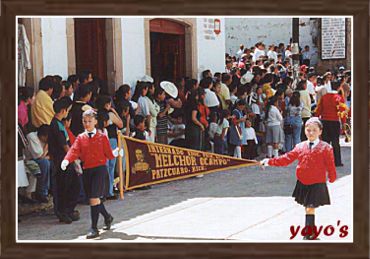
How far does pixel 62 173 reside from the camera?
8.08 meters

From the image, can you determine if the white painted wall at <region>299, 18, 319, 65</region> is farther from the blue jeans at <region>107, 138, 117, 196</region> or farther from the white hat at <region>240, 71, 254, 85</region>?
the blue jeans at <region>107, 138, 117, 196</region>

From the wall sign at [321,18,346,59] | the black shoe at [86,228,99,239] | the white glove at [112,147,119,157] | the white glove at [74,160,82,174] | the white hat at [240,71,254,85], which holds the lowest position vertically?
the black shoe at [86,228,99,239]

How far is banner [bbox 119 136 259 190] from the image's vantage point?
8188 mm

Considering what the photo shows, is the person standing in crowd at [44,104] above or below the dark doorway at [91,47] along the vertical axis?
below

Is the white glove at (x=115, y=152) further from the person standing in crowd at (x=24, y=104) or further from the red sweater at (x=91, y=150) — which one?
the person standing in crowd at (x=24, y=104)

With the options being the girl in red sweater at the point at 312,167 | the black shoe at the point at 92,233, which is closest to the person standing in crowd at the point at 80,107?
the black shoe at the point at 92,233

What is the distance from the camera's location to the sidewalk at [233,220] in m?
7.74

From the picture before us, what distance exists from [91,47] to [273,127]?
2.19 m

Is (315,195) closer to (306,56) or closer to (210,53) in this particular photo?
(306,56)

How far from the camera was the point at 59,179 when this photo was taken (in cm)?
810

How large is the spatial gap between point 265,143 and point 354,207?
1087mm

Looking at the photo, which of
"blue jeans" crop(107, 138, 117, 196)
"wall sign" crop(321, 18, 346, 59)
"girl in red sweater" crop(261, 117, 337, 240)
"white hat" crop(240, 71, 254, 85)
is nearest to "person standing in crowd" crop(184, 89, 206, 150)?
"white hat" crop(240, 71, 254, 85)

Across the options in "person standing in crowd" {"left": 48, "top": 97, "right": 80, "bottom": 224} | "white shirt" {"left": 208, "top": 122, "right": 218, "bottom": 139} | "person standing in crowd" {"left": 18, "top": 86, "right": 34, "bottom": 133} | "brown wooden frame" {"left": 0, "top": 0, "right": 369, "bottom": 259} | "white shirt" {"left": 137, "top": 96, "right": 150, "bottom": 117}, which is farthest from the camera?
"white shirt" {"left": 137, "top": 96, "right": 150, "bottom": 117}

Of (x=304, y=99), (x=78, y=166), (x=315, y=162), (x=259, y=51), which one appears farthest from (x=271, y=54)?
(x=78, y=166)
